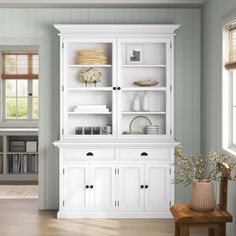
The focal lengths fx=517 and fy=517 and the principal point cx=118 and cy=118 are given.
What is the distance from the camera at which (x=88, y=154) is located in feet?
19.2

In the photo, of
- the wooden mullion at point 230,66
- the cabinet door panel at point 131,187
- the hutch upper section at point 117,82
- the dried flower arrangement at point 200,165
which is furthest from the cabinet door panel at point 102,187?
the wooden mullion at point 230,66

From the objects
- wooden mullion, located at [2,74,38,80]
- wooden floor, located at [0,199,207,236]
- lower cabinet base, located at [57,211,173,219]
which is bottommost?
wooden floor, located at [0,199,207,236]

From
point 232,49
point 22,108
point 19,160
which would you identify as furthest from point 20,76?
point 232,49

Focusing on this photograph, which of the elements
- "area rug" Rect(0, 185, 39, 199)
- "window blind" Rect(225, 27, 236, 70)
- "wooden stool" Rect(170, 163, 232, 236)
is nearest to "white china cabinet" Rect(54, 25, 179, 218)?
"window blind" Rect(225, 27, 236, 70)

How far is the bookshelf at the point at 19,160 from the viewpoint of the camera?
27.1 feet

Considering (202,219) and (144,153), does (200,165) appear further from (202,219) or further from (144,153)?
(144,153)

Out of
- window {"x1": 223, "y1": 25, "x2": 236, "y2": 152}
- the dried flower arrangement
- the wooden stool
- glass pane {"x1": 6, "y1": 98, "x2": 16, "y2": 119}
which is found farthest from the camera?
glass pane {"x1": 6, "y1": 98, "x2": 16, "y2": 119}

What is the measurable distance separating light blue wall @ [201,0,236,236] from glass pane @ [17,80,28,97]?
3.62 m

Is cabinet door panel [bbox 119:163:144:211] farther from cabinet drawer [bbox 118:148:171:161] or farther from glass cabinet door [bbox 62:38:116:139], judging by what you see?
glass cabinet door [bbox 62:38:116:139]

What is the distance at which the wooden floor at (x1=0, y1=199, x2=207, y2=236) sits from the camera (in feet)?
17.1

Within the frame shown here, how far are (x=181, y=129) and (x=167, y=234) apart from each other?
1486 mm

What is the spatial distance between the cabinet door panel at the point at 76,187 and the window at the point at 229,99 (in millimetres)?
1678

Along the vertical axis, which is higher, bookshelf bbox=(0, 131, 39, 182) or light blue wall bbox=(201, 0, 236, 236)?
light blue wall bbox=(201, 0, 236, 236)

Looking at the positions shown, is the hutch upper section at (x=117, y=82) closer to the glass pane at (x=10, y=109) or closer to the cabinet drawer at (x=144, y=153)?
the cabinet drawer at (x=144, y=153)
